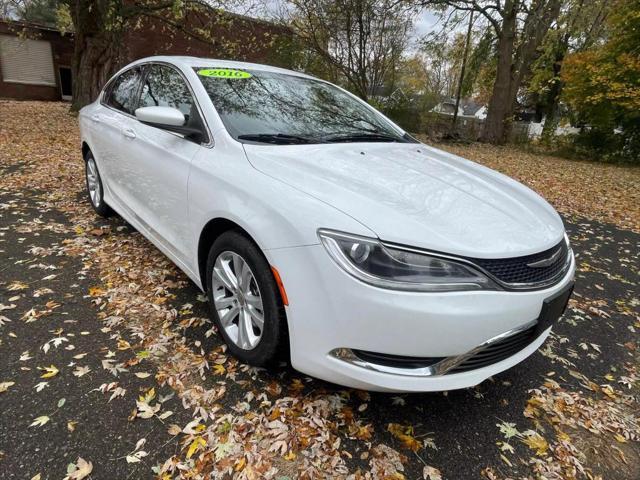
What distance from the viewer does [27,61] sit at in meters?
21.6

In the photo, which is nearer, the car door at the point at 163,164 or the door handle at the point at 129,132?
the car door at the point at 163,164

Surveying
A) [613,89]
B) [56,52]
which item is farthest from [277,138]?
[56,52]

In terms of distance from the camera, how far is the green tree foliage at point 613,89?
44.4ft

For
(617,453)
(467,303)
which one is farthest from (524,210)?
(617,453)

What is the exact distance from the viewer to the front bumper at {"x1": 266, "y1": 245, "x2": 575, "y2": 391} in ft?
5.53

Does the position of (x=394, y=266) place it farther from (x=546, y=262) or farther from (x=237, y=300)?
(x=237, y=300)

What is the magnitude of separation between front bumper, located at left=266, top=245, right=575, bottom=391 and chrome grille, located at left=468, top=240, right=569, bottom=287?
0.07 metres

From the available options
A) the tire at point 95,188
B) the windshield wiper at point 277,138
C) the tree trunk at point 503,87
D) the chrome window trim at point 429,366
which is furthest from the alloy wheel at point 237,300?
the tree trunk at point 503,87

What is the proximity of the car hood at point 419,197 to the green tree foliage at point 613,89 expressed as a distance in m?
14.4

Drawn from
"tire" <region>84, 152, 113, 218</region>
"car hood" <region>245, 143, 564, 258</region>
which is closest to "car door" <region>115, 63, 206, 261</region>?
"car hood" <region>245, 143, 564, 258</region>

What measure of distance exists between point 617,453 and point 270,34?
1854 centimetres

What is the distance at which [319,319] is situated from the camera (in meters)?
1.80

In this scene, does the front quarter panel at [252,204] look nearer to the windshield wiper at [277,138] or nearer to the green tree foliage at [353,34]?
the windshield wiper at [277,138]

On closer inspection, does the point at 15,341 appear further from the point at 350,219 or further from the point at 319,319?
the point at 350,219
